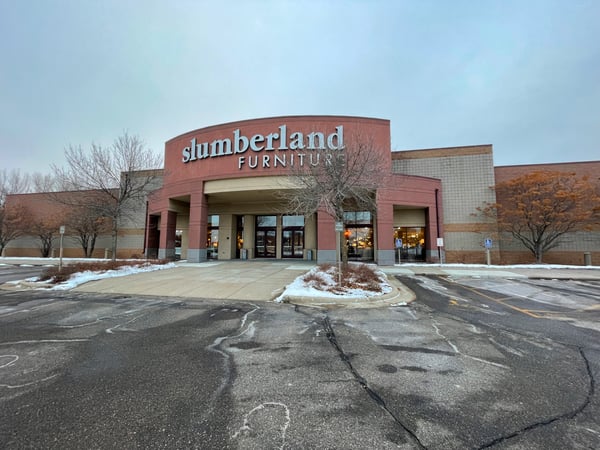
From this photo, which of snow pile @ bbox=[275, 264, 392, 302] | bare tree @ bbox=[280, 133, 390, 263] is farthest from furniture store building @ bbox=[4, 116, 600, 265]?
snow pile @ bbox=[275, 264, 392, 302]

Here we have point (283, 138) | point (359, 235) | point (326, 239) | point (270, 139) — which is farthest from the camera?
point (359, 235)

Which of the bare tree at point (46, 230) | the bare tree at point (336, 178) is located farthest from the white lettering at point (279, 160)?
the bare tree at point (46, 230)

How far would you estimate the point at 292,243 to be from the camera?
24.9 meters

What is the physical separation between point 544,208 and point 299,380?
74.7 ft

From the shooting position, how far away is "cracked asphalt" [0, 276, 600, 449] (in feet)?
7.84

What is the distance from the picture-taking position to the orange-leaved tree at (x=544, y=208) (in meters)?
18.2

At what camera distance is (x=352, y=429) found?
2.45 metres

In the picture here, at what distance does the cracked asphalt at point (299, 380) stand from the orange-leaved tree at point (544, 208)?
15.4m

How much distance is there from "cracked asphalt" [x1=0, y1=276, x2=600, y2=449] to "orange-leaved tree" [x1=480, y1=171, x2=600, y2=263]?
1540cm

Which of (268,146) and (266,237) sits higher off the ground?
(268,146)

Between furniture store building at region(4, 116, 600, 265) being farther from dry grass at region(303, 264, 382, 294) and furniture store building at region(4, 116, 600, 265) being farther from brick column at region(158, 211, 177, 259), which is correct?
dry grass at region(303, 264, 382, 294)

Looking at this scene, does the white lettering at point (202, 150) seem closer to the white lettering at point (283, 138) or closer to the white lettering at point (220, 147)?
the white lettering at point (220, 147)

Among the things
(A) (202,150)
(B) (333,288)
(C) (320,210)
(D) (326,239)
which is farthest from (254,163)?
(B) (333,288)

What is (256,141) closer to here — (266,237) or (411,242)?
(266,237)
